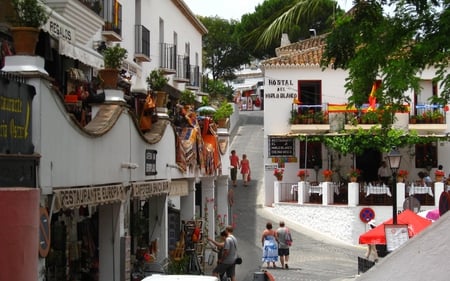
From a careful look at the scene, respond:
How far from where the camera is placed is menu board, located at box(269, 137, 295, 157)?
3566 centimetres

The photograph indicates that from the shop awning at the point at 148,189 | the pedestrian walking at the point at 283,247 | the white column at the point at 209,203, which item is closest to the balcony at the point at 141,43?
the white column at the point at 209,203

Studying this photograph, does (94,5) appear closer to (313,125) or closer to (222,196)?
(222,196)

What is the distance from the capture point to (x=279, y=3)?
201 ft

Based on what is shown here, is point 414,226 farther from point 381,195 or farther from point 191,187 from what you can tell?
point 381,195

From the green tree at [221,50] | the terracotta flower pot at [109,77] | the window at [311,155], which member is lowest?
the window at [311,155]

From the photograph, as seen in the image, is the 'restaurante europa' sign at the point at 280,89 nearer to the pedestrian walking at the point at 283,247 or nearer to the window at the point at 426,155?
the window at the point at 426,155

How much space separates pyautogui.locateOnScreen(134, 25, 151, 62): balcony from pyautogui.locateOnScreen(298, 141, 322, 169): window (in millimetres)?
14108

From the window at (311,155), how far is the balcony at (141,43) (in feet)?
46.3

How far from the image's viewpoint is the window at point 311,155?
36.1m

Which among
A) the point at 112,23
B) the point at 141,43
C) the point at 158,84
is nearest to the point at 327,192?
the point at 141,43

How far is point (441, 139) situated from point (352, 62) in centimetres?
2291

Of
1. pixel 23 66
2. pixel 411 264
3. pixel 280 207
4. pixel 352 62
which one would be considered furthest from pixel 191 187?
pixel 411 264

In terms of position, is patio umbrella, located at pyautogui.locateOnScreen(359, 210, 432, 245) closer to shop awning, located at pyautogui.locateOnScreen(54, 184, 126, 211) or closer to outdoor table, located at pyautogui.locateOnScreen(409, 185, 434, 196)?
shop awning, located at pyautogui.locateOnScreen(54, 184, 126, 211)

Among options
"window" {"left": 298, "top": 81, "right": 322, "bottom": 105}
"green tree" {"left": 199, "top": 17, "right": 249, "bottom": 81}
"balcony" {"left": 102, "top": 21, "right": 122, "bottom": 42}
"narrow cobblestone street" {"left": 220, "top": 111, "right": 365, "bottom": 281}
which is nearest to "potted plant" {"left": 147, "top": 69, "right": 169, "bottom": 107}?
"balcony" {"left": 102, "top": 21, "right": 122, "bottom": 42}
